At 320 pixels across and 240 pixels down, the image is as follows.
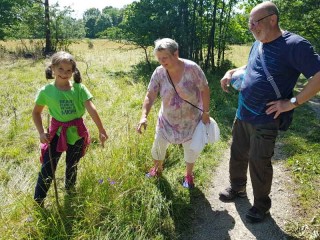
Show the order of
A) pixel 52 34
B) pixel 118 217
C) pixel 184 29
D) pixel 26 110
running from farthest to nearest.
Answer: pixel 52 34 < pixel 184 29 < pixel 26 110 < pixel 118 217

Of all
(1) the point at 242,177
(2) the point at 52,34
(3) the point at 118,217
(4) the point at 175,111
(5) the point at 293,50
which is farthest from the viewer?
(2) the point at 52,34

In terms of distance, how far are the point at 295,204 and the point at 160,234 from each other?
5.35 ft

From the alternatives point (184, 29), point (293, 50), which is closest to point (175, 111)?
point (293, 50)

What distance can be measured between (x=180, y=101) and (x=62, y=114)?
1.21 metres

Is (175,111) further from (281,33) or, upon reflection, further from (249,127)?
(281,33)

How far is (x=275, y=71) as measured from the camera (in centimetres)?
265

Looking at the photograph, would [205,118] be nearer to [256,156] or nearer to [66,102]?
[256,156]

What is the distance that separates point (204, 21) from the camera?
11.8 metres

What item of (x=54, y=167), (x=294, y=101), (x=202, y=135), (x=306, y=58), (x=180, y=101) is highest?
(x=306, y=58)

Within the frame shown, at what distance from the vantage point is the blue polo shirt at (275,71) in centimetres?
243

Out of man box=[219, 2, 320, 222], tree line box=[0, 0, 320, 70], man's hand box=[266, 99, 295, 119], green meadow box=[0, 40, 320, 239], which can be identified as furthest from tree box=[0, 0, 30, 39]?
man's hand box=[266, 99, 295, 119]

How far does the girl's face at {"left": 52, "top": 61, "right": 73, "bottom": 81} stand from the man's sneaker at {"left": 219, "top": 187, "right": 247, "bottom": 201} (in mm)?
2196

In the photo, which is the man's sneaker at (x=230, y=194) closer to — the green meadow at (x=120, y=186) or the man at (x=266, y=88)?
the green meadow at (x=120, y=186)

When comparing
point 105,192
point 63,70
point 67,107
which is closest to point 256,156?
point 105,192
